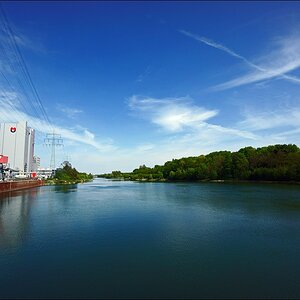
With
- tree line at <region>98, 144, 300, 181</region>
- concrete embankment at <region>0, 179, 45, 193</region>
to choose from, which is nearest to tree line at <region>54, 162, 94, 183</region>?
concrete embankment at <region>0, 179, 45, 193</region>

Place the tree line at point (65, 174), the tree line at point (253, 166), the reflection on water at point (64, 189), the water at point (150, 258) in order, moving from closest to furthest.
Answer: the water at point (150, 258) → the reflection on water at point (64, 189) → the tree line at point (253, 166) → the tree line at point (65, 174)

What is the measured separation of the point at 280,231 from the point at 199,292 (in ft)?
36.2

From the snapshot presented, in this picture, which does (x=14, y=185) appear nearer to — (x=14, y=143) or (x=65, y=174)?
(x=14, y=143)

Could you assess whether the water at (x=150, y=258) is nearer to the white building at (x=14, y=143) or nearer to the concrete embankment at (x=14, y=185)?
the concrete embankment at (x=14, y=185)

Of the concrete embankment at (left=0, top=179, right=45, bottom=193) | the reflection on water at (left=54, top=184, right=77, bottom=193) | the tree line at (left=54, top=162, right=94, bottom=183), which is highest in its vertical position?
the tree line at (left=54, top=162, right=94, bottom=183)

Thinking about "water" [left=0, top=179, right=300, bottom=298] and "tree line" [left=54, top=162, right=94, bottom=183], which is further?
"tree line" [left=54, top=162, right=94, bottom=183]

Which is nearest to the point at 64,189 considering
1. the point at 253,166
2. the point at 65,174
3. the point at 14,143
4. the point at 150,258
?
the point at 65,174

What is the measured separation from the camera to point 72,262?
11.7 metres

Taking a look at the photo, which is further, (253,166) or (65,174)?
(65,174)

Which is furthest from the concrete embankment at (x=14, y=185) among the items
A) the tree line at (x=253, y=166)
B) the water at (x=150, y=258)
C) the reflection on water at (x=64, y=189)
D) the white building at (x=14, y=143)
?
the tree line at (x=253, y=166)

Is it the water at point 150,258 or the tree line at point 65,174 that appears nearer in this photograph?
the water at point 150,258

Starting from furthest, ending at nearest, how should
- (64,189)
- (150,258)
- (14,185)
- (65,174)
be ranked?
1. (65,174)
2. (64,189)
3. (14,185)
4. (150,258)

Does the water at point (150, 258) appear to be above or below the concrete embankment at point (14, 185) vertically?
below

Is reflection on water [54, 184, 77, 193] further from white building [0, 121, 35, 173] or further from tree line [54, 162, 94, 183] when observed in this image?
white building [0, 121, 35, 173]
